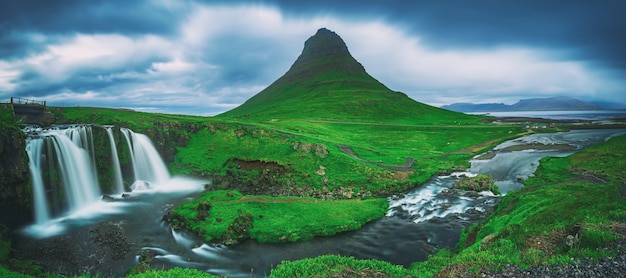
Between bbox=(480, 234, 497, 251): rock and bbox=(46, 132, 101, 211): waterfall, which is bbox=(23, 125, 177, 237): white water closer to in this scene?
bbox=(46, 132, 101, 211): waterfall

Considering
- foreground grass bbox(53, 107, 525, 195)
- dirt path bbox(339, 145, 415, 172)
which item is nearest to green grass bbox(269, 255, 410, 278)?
foreground grass bbox(53, 107, 525, 195)

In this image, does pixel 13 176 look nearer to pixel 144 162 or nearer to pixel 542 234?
pixel 144 162

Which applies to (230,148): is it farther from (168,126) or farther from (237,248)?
(237,248)

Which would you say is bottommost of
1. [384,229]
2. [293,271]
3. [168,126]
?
[384,229]

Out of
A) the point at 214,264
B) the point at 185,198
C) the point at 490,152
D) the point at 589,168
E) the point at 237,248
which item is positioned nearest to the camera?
the point at 214,264

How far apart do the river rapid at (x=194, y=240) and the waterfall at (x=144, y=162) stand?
253 inches

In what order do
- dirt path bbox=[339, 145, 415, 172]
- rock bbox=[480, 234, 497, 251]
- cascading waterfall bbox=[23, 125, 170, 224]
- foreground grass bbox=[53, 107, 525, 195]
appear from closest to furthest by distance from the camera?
rock bbox=[480, 234, 497, 251]
cascading waterfall bbox=[23, 125, 170, 224]
foreground grass bbox=[53, 107, 525, 195]
dirt path bbox=[339, 145, 415, 172]

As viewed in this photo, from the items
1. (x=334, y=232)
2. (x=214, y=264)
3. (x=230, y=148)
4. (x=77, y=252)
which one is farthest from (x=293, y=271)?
(x=230, y=148)

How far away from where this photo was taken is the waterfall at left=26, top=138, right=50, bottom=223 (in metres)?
35.7

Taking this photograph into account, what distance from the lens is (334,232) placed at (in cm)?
3378

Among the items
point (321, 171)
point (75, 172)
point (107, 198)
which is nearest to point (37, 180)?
point (75, 172)

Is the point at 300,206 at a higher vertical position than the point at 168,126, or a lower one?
lower

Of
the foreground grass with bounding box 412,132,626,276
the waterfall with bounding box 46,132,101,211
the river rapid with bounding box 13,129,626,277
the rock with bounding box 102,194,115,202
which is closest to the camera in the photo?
the foreground grass with bounding box 412,132,626,276

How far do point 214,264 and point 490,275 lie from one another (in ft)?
71.3
